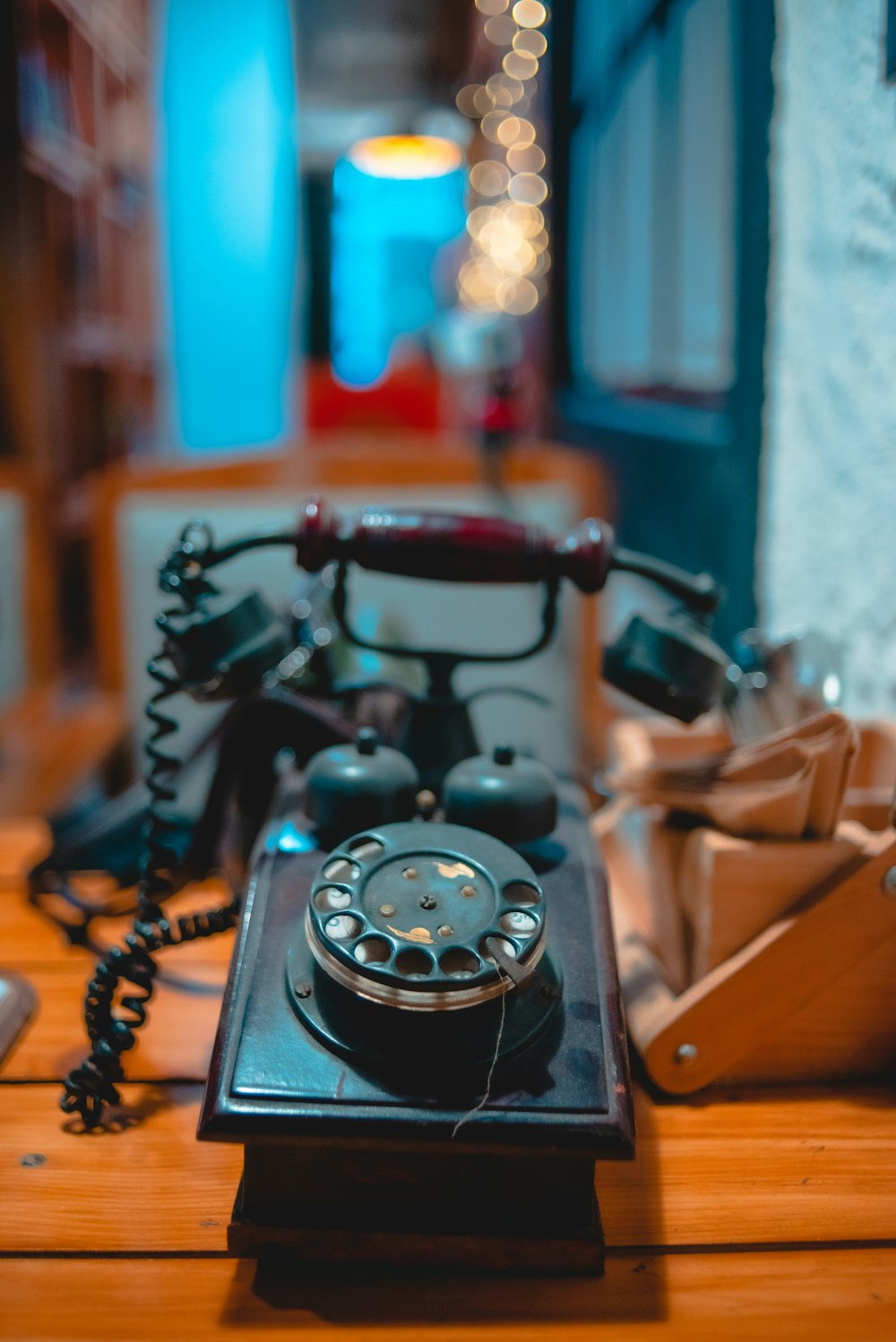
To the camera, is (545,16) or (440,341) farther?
(440,341)

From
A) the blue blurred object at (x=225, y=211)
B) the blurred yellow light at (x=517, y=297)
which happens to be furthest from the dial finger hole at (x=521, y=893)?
the blue blurred object at (x=225, y=211)

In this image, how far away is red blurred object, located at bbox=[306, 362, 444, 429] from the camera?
18.1 feet

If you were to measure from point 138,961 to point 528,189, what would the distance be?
286 centimetres

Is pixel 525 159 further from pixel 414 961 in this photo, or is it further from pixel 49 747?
pixel 414 961

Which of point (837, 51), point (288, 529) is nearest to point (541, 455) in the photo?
point (837, 51)

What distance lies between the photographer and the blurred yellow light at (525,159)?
290 cm

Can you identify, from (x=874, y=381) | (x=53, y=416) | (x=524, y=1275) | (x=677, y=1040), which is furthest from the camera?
(x=53, y=416)

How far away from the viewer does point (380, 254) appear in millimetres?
10109

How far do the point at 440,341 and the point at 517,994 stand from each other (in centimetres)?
298

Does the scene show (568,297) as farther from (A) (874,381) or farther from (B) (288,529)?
(B) (288,529)

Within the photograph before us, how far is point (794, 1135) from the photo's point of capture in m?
0.60

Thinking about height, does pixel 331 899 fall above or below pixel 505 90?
below

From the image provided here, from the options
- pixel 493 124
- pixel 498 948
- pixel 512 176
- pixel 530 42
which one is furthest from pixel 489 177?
pixel 498 948

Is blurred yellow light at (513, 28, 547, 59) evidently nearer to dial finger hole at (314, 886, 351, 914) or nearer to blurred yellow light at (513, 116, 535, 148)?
blurred yellow light at (513, 116, 535, 148)
